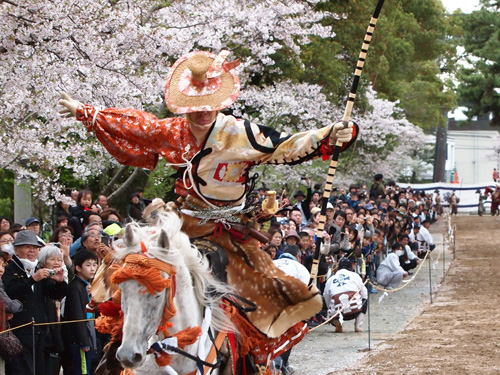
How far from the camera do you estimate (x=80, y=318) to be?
752cm

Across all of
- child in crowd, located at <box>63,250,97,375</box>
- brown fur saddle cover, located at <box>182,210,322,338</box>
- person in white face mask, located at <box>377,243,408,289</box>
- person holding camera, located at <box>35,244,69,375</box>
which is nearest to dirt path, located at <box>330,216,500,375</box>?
person in white face mask, located at <box>377,243,408,289</box>

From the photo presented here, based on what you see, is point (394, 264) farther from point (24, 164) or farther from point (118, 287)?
point (118, 287)

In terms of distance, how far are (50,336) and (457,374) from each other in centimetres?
435

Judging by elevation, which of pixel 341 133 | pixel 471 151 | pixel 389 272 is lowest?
pixel 389 272

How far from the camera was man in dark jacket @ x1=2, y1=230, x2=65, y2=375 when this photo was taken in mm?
7039

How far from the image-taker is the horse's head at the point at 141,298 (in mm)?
4488

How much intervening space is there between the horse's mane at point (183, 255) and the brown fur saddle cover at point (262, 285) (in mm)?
400

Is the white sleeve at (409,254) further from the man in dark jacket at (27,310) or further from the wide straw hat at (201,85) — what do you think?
the wide straw hat at (201,85)

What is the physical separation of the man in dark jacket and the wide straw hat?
84.8 inches

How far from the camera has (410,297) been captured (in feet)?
53.4

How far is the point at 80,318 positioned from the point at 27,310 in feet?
1.74

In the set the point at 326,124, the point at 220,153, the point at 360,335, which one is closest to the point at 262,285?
the point at 220,153

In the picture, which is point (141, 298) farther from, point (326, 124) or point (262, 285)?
point (326, 124)

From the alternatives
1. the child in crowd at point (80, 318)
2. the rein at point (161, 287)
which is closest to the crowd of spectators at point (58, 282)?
the child in crowd at point (80, 318)
